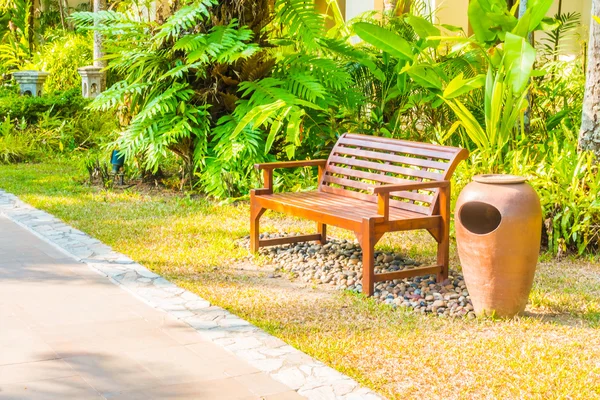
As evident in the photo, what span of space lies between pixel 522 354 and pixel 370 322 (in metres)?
0.97

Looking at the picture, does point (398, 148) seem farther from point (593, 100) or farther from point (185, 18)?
point (185, 18)

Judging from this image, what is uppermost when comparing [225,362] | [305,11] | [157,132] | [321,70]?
[305,11]

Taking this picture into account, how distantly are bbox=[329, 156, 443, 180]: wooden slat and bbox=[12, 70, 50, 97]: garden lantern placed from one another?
9.54 m

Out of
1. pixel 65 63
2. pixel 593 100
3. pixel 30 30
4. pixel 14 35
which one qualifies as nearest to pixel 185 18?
pixel 593 100

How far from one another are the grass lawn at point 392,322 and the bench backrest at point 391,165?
2.28 ft

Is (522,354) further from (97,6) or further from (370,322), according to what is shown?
(97,6)

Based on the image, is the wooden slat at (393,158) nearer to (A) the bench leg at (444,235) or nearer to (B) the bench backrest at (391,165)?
(B) the bench backrest at (391,165)

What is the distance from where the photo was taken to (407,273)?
580 centimetres

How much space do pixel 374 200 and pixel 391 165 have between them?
1.01 ft

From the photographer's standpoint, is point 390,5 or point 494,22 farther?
point 390,5

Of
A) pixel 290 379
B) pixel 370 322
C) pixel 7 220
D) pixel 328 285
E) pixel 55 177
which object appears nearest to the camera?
pixel 290 379

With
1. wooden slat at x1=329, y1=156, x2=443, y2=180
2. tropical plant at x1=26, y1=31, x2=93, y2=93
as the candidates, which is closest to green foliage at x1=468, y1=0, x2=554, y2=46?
wooden slat at x1=329, y1=156, x2=443, y2=180

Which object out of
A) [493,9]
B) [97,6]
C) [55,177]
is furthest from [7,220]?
[97,6]

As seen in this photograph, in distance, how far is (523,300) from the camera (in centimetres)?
507
